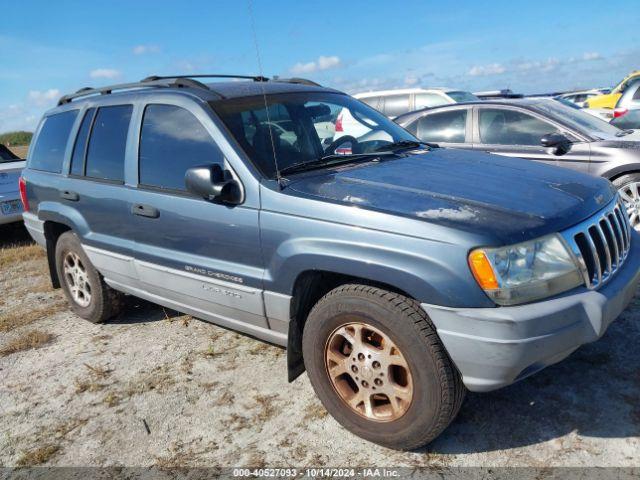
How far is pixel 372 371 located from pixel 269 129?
5.08ft

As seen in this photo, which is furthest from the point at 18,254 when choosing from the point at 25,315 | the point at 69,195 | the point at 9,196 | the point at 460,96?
the point at 460,96

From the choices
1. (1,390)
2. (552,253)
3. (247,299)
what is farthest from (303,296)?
(1,390)

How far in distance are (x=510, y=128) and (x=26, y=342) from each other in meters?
5.45

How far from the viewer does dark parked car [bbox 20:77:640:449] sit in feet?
7.64

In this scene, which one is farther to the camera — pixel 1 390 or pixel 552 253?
pixel 1 390

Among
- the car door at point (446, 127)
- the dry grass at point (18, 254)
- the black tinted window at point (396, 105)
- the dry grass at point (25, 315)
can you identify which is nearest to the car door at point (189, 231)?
the dry grass at point (25, 315)

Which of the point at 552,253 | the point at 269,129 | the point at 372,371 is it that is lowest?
the point at 372,371

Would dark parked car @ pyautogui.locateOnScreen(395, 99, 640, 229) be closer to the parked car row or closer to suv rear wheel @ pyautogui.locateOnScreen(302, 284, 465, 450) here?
the parked car row

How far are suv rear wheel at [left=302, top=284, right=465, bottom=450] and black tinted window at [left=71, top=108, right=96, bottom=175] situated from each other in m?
2.51

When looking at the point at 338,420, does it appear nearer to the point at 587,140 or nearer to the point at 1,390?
the point at 1,390

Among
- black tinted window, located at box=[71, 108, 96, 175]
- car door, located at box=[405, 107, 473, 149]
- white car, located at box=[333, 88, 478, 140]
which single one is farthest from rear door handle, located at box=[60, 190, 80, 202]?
white car, located at box=[333, 88, 478, 140]

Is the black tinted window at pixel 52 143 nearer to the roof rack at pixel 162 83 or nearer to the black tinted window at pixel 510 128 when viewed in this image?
the roof rack at pixel 162 83

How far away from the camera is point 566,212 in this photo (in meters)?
2.55

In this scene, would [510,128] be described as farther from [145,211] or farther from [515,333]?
[515,333]
